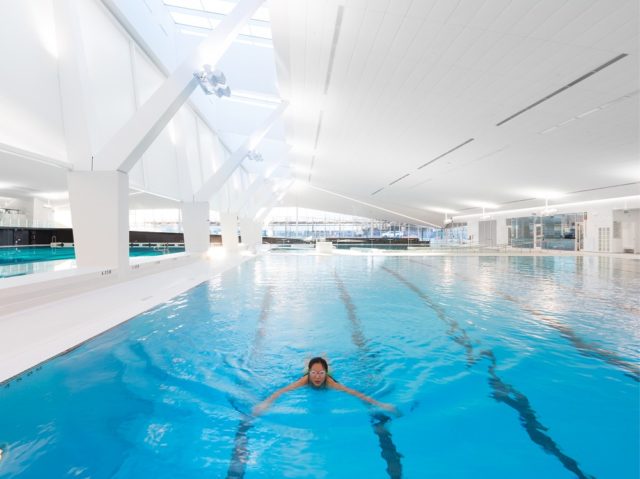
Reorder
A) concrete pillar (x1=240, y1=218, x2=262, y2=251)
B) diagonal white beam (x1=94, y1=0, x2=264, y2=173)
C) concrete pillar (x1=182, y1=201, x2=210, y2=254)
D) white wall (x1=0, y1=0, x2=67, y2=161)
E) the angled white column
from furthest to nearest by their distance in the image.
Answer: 1. concrete pillar (x1=240, y1=218, x2=262, y2=251)
2. concrete pillar (x1=182, y1=201, x2=210, y2=254)
3. diagonal white beam (x1=94, y1=0, x2=264, y2=173)
4. the angled white column
5. white wall (x1=0, y1=0, x2=67, y2=161)

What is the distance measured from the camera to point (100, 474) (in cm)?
151

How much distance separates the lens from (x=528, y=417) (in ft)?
6.69

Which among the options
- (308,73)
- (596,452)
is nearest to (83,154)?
(308,73)

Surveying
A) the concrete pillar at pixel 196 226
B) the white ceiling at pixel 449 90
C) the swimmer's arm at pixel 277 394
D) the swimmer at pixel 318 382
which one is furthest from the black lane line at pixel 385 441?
the concrete pillar at pixel 196 226

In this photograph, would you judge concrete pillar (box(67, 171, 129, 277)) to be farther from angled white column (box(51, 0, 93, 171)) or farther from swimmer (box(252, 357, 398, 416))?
swimmer (box(252, 357, 398, 416))

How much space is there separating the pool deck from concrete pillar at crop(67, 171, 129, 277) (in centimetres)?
47

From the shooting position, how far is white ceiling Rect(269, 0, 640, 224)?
4.72 m

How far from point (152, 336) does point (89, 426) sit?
5.24 ft

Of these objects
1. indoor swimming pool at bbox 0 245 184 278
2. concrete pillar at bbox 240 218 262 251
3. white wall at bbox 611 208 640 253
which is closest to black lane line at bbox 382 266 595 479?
indoor swimming pool at bbox 0 245 184 278

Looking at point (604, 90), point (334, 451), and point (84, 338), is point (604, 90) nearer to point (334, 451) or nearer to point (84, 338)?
point (334, 451)

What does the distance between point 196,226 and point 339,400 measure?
34.2ft

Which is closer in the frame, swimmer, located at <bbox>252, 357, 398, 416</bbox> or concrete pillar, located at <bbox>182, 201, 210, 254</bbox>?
swimmer, located at <bbox>252, 357, 398, 416</bbox>

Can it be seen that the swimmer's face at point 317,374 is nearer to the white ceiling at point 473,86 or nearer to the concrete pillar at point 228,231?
the white ceiling at point 473,86

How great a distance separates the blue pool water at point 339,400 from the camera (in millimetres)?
1626
